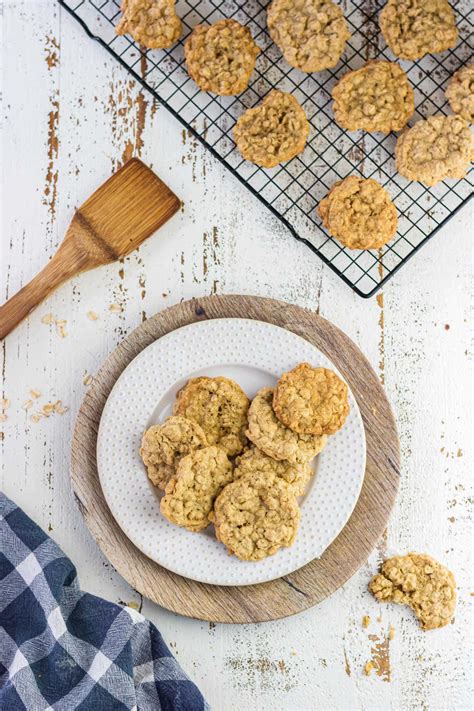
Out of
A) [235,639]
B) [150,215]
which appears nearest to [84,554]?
[235,639]

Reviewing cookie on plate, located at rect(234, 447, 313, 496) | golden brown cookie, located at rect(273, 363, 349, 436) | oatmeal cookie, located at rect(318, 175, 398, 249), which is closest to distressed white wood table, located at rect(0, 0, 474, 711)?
oatmeal cookie, located at rect(318, 175, 398, 249)

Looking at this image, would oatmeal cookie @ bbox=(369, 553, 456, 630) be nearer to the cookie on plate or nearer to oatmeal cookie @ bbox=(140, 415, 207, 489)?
the cookie on plate

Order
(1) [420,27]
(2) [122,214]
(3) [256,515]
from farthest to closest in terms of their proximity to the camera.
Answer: (2) [122,214], (1) [420,27], (3) [256,515]

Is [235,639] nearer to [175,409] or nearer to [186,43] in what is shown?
[175,409]

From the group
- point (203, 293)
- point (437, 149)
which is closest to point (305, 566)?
point (203, 293)

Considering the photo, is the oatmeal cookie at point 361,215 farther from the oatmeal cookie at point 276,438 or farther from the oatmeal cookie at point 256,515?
the oatmeal cookie at point 256,515

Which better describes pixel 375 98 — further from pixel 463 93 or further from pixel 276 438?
pixel 276 438

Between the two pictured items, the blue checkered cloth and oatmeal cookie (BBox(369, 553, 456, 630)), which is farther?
oatmeal cookie (BBox(369, 553, 456, 630))
